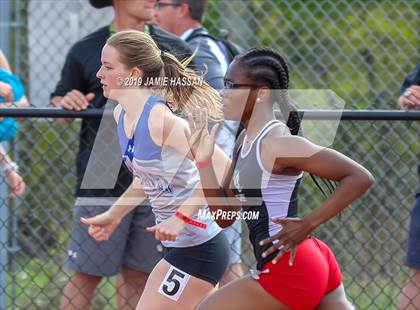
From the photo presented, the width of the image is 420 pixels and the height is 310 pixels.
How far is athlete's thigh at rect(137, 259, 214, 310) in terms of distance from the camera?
3750 millimetres

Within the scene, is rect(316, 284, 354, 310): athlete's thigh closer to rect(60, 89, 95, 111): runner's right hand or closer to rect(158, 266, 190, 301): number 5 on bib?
rect(158, 266, 190, 301): number 5 on bib

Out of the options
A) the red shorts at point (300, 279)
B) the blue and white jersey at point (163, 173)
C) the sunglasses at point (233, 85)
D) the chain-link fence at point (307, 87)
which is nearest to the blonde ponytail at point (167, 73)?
the blue and white jersey at point (163, 173)

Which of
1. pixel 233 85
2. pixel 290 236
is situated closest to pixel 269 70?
pixel 233 85

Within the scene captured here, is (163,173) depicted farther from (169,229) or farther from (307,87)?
(307,87)

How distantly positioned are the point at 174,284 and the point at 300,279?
0.59 m

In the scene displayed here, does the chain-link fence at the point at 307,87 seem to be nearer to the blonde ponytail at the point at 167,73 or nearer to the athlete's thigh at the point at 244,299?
the blonde ponytail at the point at 167,73

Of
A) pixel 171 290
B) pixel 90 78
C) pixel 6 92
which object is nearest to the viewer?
pixel 171 290

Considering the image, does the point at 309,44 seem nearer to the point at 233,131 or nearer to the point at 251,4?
the point at 251,4

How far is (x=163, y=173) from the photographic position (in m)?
3.83

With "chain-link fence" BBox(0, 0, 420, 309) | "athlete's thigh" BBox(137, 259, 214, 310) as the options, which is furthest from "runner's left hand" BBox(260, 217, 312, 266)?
"chain-link fence" BBox(0, 0, 420, 309)

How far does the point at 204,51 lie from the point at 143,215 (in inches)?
37.6

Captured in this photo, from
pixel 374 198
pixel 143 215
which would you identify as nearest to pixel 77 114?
pixel 143 215

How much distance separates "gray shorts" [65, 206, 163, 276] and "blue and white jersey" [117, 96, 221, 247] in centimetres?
100

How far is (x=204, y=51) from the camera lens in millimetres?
5094
